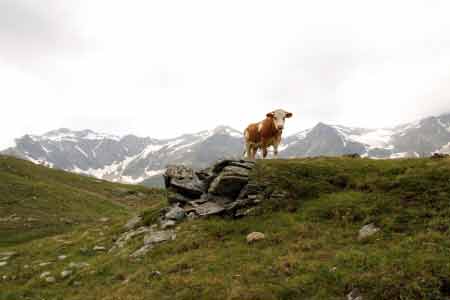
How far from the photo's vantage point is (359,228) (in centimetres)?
1570

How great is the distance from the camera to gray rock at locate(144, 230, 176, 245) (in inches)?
748

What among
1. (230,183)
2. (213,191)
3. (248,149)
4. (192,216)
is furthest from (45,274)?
(248,149)

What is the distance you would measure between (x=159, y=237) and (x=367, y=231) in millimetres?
11119

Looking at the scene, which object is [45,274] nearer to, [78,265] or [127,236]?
[78,265]

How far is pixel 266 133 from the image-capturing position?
961 inches

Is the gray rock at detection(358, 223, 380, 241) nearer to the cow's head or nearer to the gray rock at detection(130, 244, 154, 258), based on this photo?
the cow's head

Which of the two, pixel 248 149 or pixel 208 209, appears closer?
pixel 208 209

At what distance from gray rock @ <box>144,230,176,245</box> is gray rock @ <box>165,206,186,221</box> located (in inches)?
55.3

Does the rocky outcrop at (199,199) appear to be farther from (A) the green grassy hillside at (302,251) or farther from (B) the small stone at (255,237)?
(B) the small stone at (255,237)

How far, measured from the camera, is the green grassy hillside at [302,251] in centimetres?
1156

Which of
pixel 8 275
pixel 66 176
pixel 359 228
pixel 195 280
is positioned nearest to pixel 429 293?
pixel 359 228

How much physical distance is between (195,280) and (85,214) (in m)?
36.9

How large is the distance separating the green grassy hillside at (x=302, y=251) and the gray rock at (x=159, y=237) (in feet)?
2.27

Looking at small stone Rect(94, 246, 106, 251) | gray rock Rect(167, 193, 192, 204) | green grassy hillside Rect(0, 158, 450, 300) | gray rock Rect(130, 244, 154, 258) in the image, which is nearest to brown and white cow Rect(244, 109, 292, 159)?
green grassy hillside Rect(0, 158, 450, 300)
